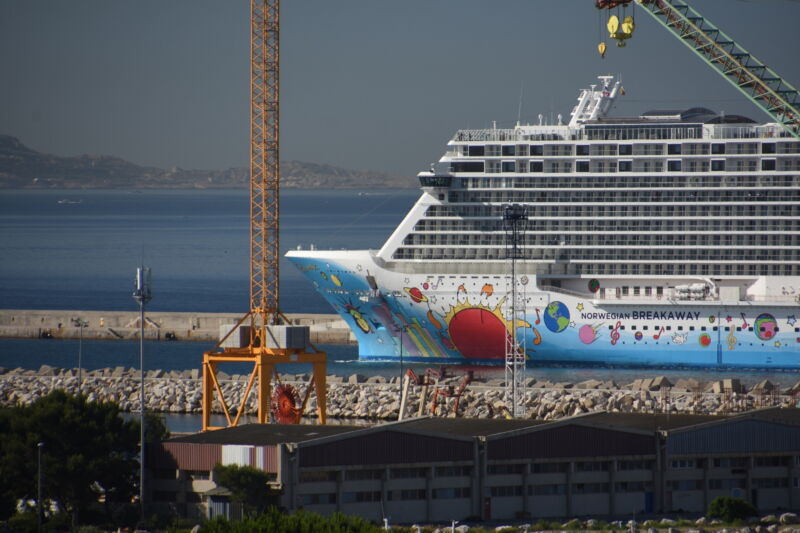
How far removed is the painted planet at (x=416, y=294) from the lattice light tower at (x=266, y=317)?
15770 millimetres

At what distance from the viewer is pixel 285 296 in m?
115

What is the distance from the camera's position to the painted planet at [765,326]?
59.8 metres

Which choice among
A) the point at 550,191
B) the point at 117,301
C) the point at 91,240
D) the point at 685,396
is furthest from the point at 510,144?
the point at 91,240

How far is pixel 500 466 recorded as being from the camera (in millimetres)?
33656

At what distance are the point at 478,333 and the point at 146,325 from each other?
2417 centimetres

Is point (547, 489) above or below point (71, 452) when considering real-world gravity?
below

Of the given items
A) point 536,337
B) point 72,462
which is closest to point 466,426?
point 72,462

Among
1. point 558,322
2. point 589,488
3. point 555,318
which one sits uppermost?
point 555,318

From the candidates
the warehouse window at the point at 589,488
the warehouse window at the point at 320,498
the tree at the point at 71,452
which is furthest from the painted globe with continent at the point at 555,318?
the warehouse window at the point at 320,498

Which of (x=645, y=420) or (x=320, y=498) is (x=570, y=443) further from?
(x=320, y=498)

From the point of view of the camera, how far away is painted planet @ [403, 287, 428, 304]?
201 feet

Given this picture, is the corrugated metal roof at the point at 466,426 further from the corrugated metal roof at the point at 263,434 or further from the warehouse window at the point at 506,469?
the corrugated metal roof at the point at 263,434

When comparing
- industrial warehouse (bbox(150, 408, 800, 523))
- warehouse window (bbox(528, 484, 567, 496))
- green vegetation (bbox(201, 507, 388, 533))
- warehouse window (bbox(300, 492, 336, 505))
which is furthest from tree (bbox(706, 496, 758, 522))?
green vegetation (bbox(201, 507, 388, 533))

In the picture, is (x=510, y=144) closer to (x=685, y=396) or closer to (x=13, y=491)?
(x=685, y=396)
